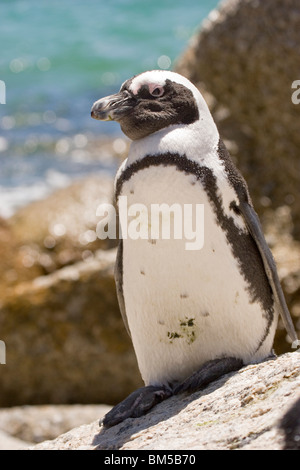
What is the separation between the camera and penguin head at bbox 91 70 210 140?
A: 335cm

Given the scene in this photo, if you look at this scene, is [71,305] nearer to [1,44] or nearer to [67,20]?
[1,44]

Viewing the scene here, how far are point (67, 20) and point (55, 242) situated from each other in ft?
61.8

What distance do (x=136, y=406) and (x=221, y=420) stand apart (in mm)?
639

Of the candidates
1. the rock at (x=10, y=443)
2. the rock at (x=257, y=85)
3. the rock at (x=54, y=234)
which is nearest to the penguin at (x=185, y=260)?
the rock at (x=10, y=443)

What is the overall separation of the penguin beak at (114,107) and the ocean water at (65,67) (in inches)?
292

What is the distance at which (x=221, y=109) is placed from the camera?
723 centimetres

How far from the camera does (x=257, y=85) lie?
6777 mm

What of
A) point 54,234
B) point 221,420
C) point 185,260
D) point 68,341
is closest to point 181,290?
point 185,260

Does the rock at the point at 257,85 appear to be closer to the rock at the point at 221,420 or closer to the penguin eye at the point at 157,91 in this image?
the penguin eye at the point at 157,91

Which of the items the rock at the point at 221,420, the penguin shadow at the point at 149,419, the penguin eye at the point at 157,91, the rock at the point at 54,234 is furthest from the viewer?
the rock at the point at 54,234

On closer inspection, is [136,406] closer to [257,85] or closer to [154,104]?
[154,104]

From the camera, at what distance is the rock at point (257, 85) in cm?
649

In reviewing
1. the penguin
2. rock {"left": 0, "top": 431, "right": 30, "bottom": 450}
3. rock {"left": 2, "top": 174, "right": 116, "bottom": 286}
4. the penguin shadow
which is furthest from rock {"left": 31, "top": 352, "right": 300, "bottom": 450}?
rock {"left": 2, "top": 174, "right": 116, "bottom": 286}
